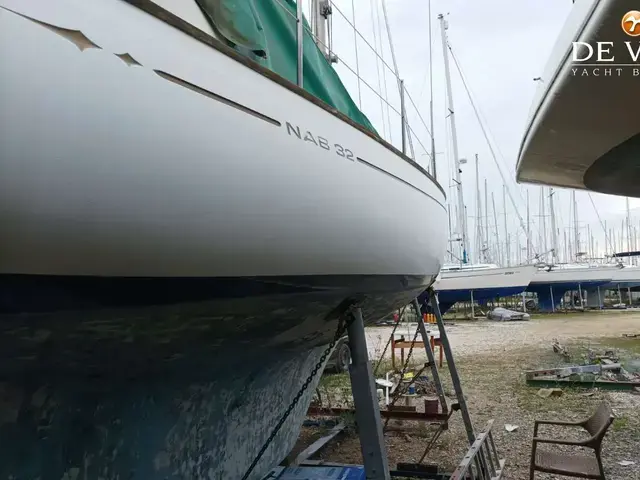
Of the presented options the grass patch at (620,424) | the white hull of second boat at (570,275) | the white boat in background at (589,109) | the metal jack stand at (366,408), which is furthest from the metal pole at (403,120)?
the white hull of second boat at (570,275)

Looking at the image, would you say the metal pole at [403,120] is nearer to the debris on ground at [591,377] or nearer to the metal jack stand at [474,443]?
the metal jack stand at [474,443]

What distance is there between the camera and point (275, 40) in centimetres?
214

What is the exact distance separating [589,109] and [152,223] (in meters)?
3.08

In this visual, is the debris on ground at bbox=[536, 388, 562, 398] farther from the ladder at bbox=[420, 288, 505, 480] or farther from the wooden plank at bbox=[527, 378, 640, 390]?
the ladder at bbox=[420, 288, 505, 480]

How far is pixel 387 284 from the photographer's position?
2.12 m

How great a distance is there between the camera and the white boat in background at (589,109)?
2.40 metres

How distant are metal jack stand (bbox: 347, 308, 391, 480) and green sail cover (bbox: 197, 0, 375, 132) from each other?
109 cm

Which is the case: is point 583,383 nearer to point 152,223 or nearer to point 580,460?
point 580,460

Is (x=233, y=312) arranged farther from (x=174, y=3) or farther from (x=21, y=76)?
(x=174, y=3)

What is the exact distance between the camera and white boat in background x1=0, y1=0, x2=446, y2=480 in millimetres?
918

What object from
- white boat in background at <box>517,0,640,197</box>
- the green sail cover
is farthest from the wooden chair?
the green sail cover

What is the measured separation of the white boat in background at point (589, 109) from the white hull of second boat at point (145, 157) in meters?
1.74

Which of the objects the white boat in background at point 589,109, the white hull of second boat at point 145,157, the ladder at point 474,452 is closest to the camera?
the white hull of second boat at point 145,157

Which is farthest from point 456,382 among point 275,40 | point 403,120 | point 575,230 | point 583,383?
point 575,230
